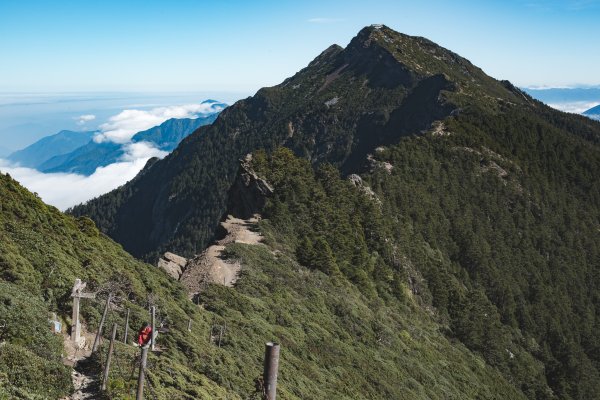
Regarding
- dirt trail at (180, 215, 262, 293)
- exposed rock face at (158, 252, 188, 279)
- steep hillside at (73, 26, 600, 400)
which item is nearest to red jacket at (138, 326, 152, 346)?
dirt trail at (180, 215, 262, 293)

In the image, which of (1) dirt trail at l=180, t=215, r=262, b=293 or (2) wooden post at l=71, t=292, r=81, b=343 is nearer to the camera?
(2) wooden post at l=71, t=292, r=81, b=343

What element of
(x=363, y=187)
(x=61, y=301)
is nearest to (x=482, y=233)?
(x=363, y=187)

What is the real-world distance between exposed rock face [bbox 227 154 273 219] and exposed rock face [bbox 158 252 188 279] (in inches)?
904

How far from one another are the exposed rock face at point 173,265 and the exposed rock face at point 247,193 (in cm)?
2296

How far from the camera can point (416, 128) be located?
15388cm

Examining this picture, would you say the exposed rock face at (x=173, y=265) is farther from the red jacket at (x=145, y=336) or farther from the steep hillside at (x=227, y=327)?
the red jacket at (x=145, y=336)

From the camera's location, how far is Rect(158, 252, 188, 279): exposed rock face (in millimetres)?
43166

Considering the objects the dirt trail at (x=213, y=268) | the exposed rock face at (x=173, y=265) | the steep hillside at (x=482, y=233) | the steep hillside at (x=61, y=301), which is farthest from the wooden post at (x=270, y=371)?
the steep hillside at (x=482, y=233)

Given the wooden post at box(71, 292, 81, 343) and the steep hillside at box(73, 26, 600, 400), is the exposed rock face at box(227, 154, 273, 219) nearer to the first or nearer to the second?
the steep hillside at box(73, 26, 600, 400)

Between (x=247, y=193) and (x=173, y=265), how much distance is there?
29.4 meters

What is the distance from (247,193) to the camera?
2889 inches

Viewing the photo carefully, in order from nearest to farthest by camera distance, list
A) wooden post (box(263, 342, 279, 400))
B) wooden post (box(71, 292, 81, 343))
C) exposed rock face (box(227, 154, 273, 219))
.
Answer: wooden post (box(263, 342, 279, 400)) < wooden post (box(71, 292, 81, 343)) < exposed rock face (box(227, 154, 273, 219))

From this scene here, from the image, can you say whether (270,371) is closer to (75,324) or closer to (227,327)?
(75,324)

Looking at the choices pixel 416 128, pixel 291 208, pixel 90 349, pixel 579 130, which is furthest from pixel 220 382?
pixel 579 130
